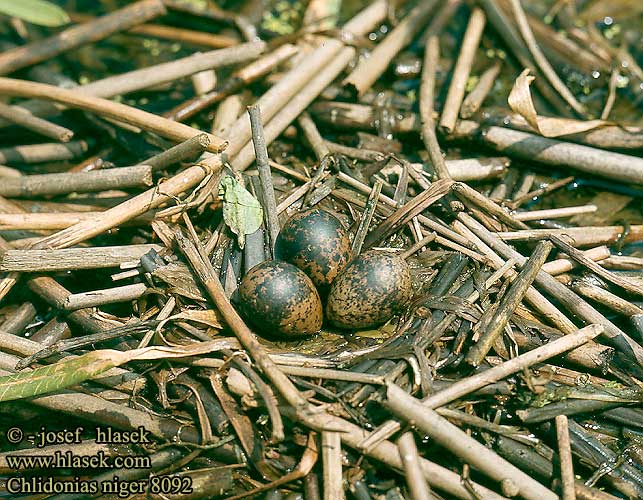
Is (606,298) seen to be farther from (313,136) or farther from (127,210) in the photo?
(127,210)

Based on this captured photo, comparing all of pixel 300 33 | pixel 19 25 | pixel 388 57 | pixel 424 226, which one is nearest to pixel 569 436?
pixel 424 226

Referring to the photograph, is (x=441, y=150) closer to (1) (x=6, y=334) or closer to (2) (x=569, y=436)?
(2) (x=569, y=436)

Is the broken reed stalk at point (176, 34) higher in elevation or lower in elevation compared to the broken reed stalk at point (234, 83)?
higher

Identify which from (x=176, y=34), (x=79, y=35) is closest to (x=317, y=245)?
(x=79, y=35)

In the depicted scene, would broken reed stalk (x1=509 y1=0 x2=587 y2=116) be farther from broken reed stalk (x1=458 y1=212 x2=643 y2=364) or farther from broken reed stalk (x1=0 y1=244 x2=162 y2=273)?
broken reed stalk (x1=0 y1=244 x2=162 y2=273)

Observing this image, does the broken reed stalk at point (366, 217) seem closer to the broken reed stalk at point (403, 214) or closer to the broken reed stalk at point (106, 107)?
the broken reed stalk at point (403, 214)

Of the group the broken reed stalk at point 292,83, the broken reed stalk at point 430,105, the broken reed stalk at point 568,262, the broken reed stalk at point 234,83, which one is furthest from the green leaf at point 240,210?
the broken reed stalk at point 568,262

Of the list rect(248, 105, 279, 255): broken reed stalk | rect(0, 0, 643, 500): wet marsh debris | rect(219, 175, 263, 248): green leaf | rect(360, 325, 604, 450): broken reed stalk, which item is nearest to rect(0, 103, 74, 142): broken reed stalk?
rect(0, 0, 643, 500): wet marsh debris
